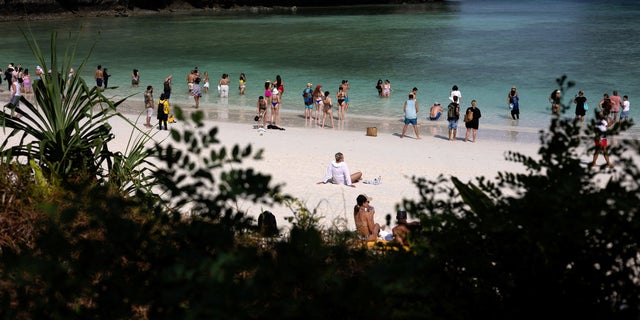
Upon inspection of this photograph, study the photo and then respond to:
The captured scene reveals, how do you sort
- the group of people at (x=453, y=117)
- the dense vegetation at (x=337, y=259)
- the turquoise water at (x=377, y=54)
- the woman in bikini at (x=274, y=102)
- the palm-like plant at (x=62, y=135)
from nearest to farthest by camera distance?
the dense vegetation at (x=337, y=259)
the palm-like plant at (x=62, y=135)
the group of people at (x=453, y=117)
the woman in bikini at (x=274, y=102)
the turquoise water at (x=377, y=54)

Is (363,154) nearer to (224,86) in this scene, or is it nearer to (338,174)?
(338,174)

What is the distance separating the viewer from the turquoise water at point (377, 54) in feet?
103

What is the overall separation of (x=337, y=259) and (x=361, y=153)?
13875 millimetres

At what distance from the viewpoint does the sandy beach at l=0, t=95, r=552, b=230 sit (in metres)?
13.5

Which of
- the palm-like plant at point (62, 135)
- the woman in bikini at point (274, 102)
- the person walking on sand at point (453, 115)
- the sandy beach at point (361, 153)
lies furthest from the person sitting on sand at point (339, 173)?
the woman in bikini at point (274, 102)

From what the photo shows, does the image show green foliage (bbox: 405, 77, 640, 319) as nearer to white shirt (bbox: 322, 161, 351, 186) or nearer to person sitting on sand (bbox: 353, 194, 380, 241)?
person sitting on sand (bbox: 353, 194, 380, 241)

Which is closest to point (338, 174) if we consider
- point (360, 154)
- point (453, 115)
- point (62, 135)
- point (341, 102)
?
point (360, 154)

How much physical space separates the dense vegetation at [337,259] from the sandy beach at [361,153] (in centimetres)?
720

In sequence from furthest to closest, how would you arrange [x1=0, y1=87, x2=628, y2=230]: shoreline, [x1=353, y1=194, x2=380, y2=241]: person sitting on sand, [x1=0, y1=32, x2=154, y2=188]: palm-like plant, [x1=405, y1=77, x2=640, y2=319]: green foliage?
[x1=0, y1=87, x2=628, y2=230]: shoreline → [x1=353, y1=194, x2=380, y2=241]: person sitting on sand → [x1=0, y1=32, x2=154, y2=188]: palm-like plant → [x1=405, y1=77, x2=640, y2=319]: green foliage

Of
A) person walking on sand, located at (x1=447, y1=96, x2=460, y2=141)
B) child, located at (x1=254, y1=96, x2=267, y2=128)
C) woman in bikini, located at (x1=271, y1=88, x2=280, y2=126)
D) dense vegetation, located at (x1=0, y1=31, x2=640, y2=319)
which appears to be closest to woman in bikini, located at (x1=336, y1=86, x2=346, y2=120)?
woman in bikini, located at (x1=271, y1=88, x2=280, y2=126)

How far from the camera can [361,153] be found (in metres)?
17.7

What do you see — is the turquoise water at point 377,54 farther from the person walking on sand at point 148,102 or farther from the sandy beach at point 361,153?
the person walking on sand at point 148,102

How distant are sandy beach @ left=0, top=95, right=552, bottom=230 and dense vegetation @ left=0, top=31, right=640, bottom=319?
23.6ft

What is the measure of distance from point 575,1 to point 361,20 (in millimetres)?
63476
